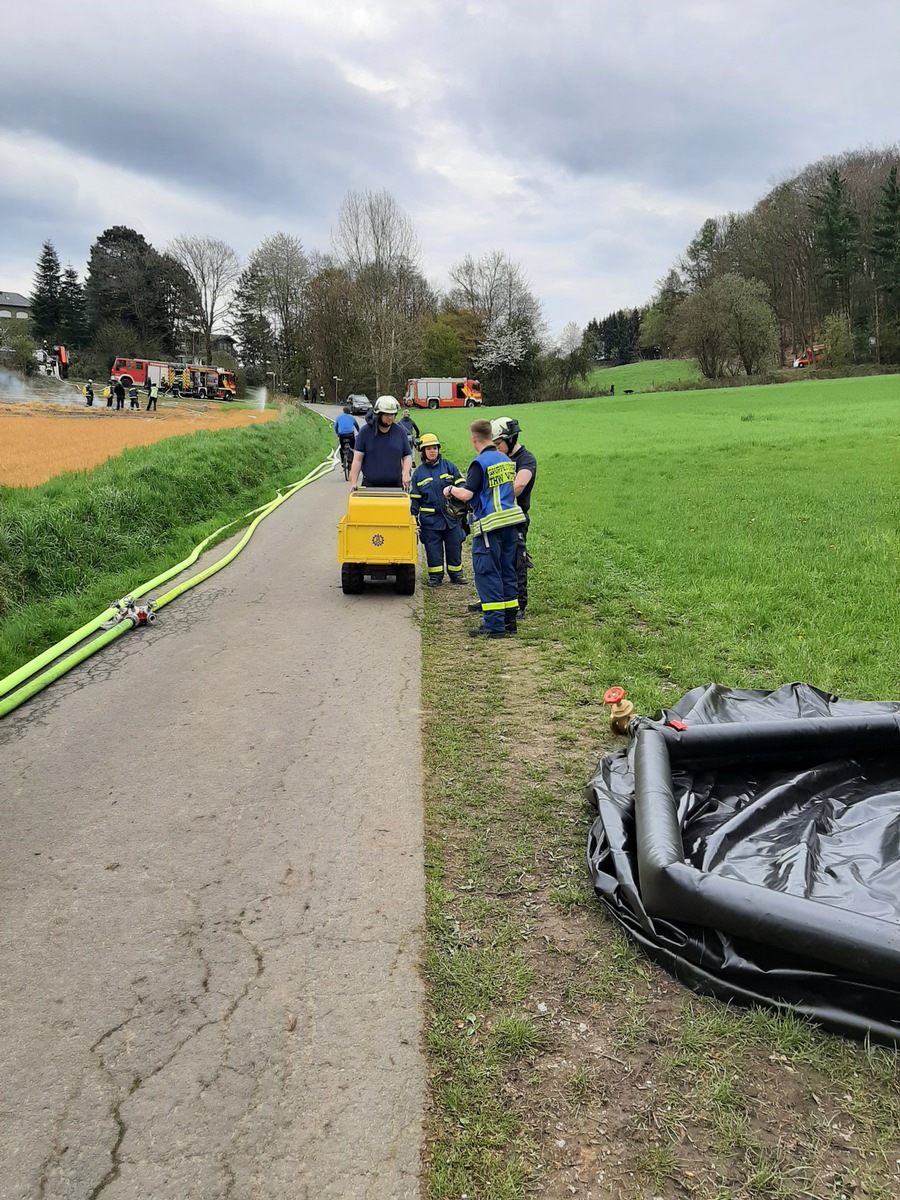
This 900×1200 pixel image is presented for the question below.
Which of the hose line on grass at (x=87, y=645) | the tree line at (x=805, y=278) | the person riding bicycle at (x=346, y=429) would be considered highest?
the tree line at (x=805, y=278)

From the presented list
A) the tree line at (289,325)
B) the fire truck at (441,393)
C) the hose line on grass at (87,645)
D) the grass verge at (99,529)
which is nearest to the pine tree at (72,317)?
the tree line at (289,325)

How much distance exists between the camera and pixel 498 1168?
2.25 metres

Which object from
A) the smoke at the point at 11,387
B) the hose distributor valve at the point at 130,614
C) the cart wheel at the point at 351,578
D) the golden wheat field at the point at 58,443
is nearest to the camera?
the hose distributor valve at the point at 130,614

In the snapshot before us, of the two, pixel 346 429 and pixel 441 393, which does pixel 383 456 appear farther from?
pixel 441 393

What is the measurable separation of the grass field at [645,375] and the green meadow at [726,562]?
2084 inches

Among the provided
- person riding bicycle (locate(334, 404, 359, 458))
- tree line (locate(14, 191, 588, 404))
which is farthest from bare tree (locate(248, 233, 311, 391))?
person riding bicycle (locate(334, 404, 359, 458))

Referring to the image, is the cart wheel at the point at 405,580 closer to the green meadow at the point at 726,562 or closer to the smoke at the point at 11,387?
the green meadow at the point at 726,562

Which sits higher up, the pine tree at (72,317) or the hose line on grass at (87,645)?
the pine tree at (72,317)

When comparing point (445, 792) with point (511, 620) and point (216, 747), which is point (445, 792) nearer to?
point (216, 747)

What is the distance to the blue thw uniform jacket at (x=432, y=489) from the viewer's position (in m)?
9.49

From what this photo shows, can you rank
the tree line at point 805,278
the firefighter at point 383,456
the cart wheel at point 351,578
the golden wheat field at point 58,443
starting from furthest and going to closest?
the tree line at point 805,278 → the golden wheat field at point 58,443 → the firefighter at point 383,456 → the cart wheel at point 351,578

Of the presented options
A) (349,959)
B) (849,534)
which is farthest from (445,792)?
(849,534)

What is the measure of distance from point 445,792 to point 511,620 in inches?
130

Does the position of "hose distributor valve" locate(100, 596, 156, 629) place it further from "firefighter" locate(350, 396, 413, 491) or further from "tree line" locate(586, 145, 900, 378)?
"tree line" locate(586, 145, 900, 378)
